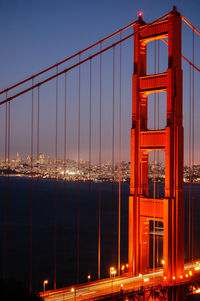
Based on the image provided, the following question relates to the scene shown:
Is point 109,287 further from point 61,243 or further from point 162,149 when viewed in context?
point 61,243

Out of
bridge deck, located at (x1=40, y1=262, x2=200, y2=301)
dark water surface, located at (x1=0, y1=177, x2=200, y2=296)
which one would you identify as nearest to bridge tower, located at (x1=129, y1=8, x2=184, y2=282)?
bridge deck, located at (x1=40, y1=262, x2=200, y2=301)

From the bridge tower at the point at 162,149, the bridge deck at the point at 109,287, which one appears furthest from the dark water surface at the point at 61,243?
the bridge deck at the point at 109,287

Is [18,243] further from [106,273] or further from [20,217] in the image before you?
[20,217]

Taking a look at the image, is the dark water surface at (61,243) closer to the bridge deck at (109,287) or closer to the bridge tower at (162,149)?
the bridge tower at (162,149)

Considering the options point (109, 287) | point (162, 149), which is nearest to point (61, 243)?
point (162, 149)

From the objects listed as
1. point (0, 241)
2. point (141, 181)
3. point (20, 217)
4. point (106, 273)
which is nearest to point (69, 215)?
point (20, 217)

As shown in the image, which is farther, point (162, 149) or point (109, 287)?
point (162, 149)

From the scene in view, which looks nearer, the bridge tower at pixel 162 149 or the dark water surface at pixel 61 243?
the bridge tower at pixel 162 149

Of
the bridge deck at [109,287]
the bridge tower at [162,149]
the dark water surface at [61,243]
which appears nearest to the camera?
the bridge deck at [109,287]
